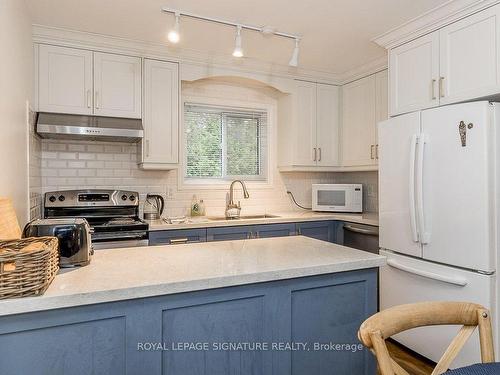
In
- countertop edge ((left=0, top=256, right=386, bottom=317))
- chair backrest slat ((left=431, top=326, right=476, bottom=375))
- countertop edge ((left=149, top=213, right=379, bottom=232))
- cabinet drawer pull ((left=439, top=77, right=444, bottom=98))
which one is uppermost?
cabinet drawer pull ((left=439, top=77, right=444, bottom=98))

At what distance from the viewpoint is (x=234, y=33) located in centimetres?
277

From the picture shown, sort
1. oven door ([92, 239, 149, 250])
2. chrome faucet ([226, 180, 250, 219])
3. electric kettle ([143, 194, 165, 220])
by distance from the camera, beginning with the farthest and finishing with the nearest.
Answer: chrome faucet ([226, 180, 250, 219])
electric kettle ([143, 194, 165, 220])
oven door ([92, 239, 149, 250])

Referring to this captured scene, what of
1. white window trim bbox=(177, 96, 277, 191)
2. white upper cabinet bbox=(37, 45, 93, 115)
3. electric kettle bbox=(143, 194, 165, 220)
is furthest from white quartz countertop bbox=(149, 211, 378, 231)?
white upper cabinet bbox=(37, 45, 93, 115)

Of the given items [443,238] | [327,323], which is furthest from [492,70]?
[327,323]

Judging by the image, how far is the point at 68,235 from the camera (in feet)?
4.10

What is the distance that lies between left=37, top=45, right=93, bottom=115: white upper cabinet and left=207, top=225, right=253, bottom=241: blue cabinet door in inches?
Result: 56.1

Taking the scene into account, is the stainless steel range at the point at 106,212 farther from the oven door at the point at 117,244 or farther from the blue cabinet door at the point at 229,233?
the blue cabinet door at the point at 229,233

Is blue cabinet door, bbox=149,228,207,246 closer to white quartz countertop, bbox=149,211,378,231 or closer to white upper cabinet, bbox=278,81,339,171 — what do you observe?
white quartz countertop, bbox=149,211,378,231

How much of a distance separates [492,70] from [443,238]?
3.46ft

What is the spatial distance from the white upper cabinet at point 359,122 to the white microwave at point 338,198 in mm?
283

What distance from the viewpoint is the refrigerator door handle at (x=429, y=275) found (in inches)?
83.0

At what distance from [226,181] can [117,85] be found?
4.73 feet

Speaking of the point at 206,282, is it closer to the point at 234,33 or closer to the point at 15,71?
the point at 15,71

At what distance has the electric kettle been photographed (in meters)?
3.28
